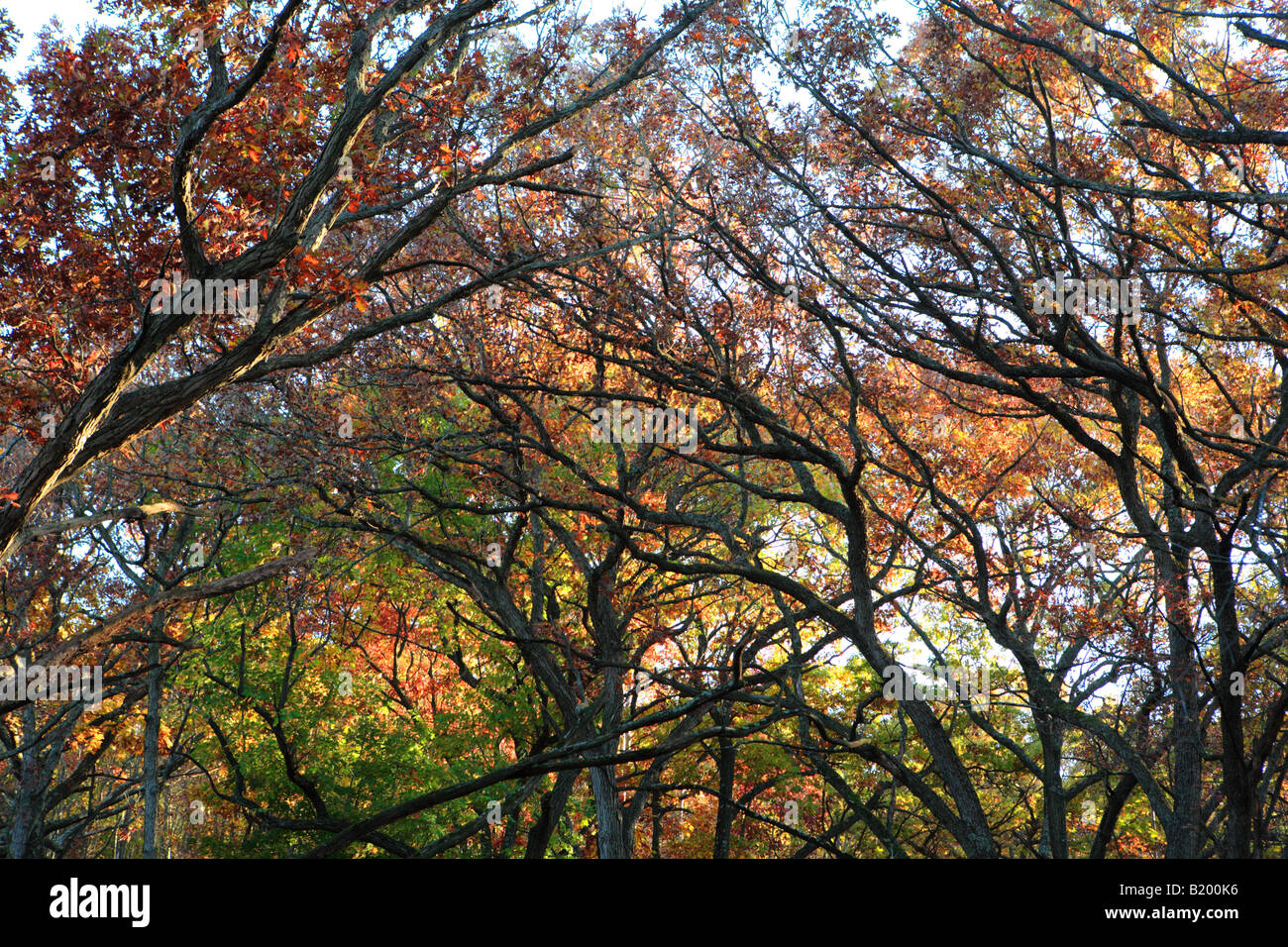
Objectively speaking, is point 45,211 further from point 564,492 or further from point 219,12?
point 564,492

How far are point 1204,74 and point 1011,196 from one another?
2.37 metres

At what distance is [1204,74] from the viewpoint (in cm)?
1041

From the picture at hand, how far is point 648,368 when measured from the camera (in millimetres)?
11594

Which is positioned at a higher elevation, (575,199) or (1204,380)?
(575,199)

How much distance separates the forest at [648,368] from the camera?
8641 mm

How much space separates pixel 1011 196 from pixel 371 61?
248 inches

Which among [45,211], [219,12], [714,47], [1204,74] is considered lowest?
[45,211]

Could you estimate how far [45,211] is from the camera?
8.84 m

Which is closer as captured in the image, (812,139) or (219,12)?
(219,12)

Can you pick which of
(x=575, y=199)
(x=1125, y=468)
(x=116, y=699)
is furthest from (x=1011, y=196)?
(x=116, y=699)

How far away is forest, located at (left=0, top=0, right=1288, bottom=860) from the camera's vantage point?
28.3 ft

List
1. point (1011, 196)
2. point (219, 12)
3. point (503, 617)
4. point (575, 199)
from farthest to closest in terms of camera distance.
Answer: point (503, 617) < point (575, 199) < point (1011, 196) < point (219, 12)
